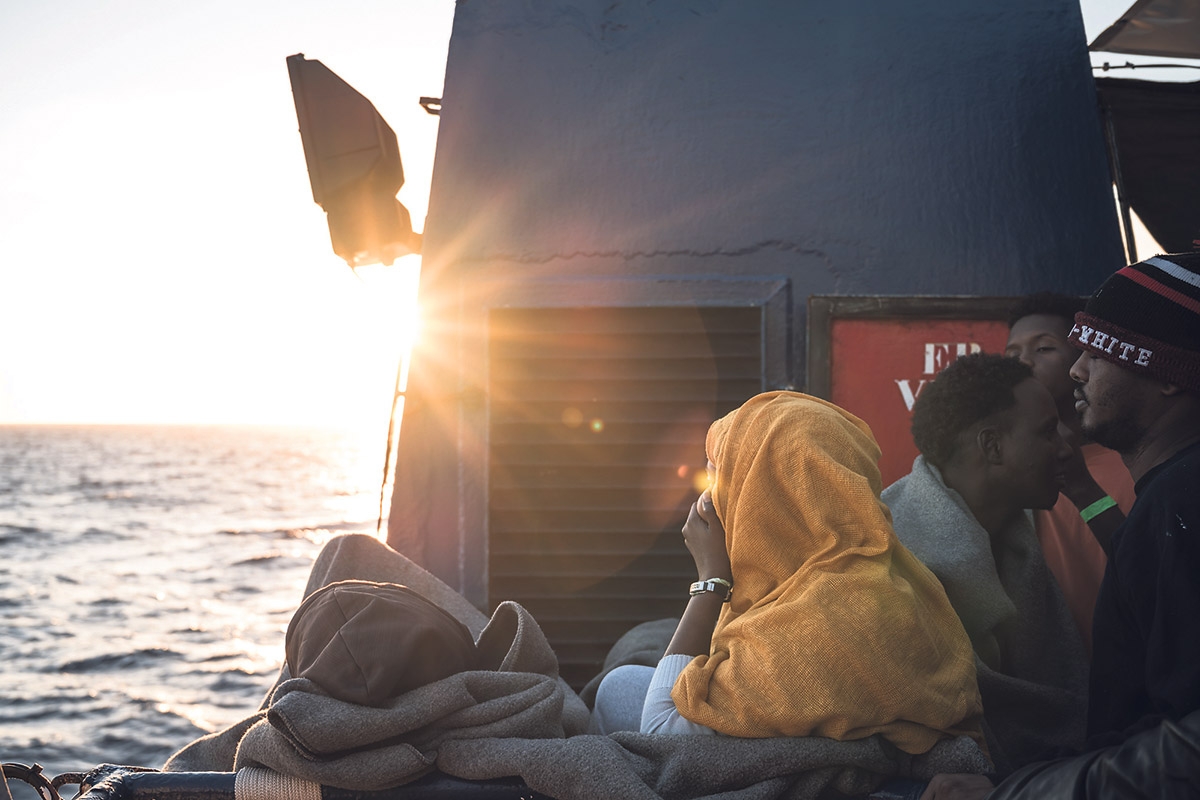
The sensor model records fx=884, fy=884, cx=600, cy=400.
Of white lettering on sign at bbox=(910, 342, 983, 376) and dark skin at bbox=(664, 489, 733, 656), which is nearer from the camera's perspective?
dark skin at bbox=(664, 489, 733, 656)

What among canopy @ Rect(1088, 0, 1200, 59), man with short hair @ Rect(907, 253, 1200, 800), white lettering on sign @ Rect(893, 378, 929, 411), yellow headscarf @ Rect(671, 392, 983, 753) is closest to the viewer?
man with short hair @ Rect(907, 253, 1200, 800)

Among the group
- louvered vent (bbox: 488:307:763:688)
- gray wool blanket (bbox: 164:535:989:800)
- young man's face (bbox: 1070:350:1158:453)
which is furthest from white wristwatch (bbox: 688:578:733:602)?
louvered vent (bbox: 488:307:763:688)

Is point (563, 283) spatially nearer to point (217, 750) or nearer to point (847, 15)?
point (847, 15)

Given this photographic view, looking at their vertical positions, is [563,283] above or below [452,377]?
above

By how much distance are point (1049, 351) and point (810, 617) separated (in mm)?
1774

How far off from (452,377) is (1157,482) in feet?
8.86

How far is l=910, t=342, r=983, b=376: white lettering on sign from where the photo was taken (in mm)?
3578

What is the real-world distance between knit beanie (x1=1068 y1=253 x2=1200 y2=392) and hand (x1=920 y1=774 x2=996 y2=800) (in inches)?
35.9

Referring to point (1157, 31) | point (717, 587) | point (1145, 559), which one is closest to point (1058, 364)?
point (1145, 559)

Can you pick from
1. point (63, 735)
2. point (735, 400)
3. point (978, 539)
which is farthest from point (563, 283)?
point (63, 735)

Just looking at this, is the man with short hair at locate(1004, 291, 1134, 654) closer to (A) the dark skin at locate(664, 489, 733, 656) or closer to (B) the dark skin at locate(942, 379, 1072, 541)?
(B) the dark skin at locate(942, 379, 1072, 541)

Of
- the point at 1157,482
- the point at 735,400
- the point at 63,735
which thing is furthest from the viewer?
the point at 63,735

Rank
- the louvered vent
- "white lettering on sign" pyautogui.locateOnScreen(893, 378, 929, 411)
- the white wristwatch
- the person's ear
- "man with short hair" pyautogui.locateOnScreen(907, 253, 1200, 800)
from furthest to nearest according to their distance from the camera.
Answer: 1. the louvered vent
2. "white lettering on sign" pyautogui.locateOnScreen(893, 378, 929, 411)
3. the person's ear
4. the white wristwatch
5. "man with short hair" pyautogui.locateOnScreen(907, 253, 1200, 800)

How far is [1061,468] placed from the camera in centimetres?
250
